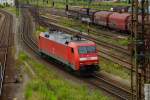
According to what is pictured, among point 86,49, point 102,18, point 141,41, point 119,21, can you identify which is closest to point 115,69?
point 86,49

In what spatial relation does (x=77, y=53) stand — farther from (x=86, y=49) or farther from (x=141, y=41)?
(x=141, y=41)

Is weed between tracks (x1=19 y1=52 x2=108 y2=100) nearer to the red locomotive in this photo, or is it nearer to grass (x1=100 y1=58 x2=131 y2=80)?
the red locomotive

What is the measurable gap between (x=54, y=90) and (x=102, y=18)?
39891 mm

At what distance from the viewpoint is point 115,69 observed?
3856 centimetres

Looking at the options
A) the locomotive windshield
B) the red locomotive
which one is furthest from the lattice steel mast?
the locomotive windshield

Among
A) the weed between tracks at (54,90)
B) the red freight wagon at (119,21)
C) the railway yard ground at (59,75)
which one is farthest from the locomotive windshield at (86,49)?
the red freight wagon at (119,21)

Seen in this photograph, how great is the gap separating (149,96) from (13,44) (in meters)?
41.0

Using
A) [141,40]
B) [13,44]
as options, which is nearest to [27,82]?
[141,40]

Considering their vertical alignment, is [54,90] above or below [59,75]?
above

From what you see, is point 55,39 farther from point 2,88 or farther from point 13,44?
point 13,44

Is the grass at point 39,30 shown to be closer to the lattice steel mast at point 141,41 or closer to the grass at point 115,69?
the grass at point 115,69

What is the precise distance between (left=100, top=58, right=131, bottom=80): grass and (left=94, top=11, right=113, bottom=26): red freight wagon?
26187mm

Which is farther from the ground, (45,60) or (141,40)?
(141,40)

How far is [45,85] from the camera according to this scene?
3141 cm
